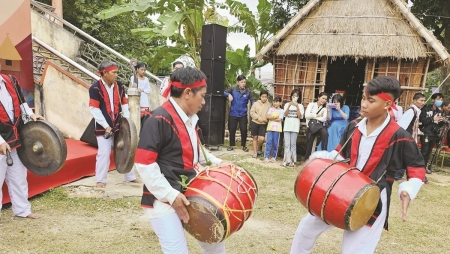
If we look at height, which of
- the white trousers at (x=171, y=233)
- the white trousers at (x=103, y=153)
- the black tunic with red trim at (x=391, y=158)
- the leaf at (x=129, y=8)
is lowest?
the white trousers at (x=103, y=153)

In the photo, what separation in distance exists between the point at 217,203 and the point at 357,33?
848 cm

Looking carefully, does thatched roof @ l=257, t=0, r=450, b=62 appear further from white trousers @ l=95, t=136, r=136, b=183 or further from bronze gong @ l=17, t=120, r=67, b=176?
bronze gong @ l=17, t=120, r=67, b=176

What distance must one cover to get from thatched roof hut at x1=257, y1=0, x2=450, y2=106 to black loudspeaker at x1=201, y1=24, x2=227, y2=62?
1.29 metres

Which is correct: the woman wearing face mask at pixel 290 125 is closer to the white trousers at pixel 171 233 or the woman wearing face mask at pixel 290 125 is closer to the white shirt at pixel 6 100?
the white shirt at pixel 6 100

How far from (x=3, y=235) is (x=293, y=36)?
8.26 m

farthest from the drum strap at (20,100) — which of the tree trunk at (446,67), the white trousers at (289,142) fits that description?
the tree trunk at (446,67)

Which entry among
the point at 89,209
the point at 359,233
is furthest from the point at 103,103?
the point at 359,233

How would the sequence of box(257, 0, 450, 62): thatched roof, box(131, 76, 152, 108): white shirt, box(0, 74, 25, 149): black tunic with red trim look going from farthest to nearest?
box(257, 0, 450, 62): thatched roof
box(131, 76, 152, 108): white shirt
box(0, 74, 25, 149): black tunic with red trim

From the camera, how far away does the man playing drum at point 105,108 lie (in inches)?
201

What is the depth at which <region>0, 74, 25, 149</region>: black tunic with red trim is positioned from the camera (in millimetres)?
3971

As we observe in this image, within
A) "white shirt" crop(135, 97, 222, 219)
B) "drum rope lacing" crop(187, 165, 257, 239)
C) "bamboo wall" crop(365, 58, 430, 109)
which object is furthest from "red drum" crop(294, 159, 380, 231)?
"bamboo wall" crop(365, 58, 430, 109)

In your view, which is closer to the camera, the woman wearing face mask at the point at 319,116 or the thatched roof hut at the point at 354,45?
the woman wearing face mask at the point at 319,116

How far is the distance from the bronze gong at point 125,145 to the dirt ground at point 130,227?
549mm

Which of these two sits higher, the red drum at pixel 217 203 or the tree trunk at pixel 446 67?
the tree trunk at pixel 446 67
